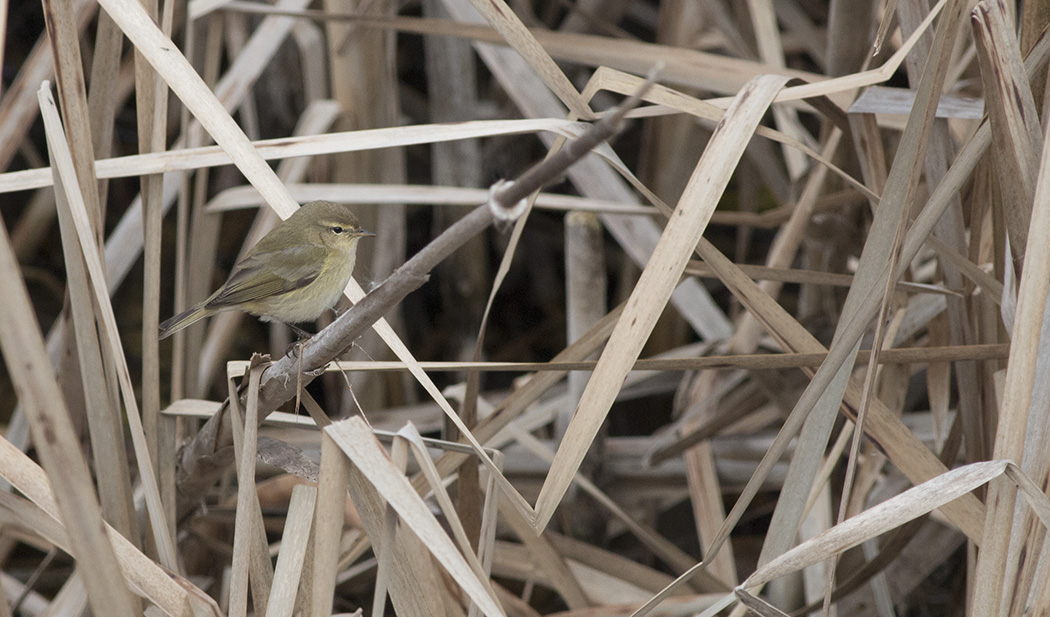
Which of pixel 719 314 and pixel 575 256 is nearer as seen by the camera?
pixel 575 256

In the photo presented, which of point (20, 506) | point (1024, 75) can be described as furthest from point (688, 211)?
point (20, 506)

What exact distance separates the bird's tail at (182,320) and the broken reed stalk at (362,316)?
244 millimetres

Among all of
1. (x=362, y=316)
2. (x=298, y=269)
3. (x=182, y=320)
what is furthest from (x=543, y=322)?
(x=362, y=316)

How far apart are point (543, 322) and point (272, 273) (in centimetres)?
167

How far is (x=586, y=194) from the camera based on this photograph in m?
2.97

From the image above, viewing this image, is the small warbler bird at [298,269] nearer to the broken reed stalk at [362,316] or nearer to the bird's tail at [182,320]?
the bird's tail at [182,320]

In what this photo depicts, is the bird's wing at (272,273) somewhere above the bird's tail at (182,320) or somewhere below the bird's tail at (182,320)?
above

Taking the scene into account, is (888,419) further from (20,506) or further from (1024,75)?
(20,506)

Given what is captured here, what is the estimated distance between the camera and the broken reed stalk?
83 centimetres

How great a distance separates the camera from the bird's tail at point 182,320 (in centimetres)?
185

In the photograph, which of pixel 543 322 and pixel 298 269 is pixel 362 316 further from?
pixel 543 322

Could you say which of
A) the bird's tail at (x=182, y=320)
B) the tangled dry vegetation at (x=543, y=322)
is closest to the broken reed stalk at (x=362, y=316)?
the tangled dry vegetation at (x=543, y=322)

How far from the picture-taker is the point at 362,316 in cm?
112

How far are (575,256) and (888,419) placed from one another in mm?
1137
